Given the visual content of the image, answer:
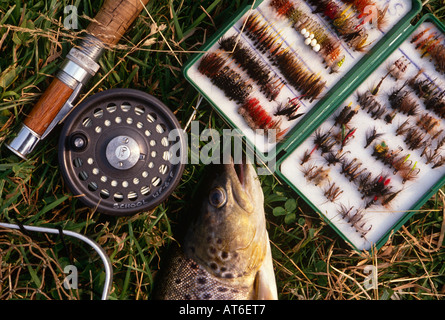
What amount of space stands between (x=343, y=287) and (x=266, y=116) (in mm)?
1123

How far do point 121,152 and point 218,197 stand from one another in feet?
1.82

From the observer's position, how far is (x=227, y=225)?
2131mm

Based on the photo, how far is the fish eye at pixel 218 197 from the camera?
2.13m

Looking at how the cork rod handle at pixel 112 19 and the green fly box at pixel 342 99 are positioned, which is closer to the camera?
the cork rod handle at pixel 112 19

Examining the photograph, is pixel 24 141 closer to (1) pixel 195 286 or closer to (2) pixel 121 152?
(2) pixel 121 152

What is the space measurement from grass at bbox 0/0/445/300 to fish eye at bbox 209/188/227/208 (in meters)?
0.34

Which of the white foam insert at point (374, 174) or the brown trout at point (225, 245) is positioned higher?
the white foam insert at point (374, 174)

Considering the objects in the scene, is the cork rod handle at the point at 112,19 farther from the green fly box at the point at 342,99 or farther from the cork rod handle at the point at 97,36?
the green fly box at the point at 342,99

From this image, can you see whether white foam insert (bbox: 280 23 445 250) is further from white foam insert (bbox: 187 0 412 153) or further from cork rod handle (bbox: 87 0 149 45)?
cork rod handle (bbox: 87 0 149 45)

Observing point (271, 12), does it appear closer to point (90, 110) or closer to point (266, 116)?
point (266, 116)

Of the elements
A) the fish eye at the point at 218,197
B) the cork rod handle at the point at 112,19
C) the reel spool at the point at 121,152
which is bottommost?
the reel spool at the point at 121,152

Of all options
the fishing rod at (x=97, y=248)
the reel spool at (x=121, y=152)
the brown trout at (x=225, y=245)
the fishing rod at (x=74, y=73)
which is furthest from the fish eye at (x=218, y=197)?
the fishing rod at (x=74, y=73)

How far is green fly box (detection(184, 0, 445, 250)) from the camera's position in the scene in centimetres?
232

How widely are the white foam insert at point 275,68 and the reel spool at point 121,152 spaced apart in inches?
10.8
